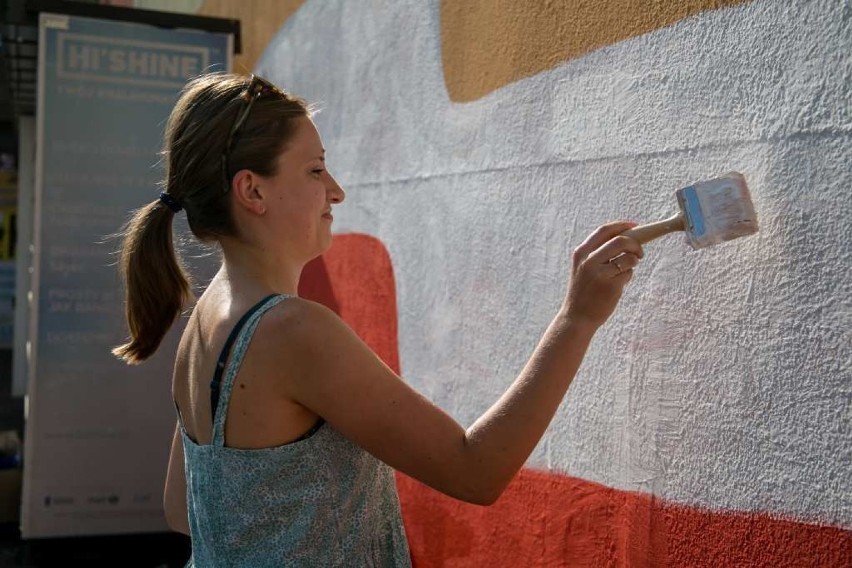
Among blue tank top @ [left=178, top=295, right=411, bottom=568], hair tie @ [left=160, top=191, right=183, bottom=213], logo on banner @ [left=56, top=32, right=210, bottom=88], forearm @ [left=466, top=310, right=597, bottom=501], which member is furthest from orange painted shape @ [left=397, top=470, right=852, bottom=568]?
logo on banner @ [left=56, top=32, right=210, bottom=88]

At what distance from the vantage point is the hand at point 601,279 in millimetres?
1671

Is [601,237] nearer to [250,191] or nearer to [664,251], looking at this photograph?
[664,251]

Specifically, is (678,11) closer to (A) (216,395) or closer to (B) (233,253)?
(B) (233,253)

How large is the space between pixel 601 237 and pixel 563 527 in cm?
91

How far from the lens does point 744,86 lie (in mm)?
1896

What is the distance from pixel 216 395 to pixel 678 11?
1175 mm

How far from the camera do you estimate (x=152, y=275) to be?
6.84 ft

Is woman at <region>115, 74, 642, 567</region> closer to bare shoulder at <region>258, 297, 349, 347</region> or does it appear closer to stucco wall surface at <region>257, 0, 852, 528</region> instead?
bare shoulder at <region>258, 297, 349, 347</region>

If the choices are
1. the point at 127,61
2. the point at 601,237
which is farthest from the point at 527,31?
the point at 127,61

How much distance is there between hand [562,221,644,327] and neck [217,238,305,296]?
1.70 feet

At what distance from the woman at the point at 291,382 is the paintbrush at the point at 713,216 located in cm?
7

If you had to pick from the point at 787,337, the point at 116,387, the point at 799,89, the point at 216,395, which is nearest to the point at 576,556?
the point at 787,337

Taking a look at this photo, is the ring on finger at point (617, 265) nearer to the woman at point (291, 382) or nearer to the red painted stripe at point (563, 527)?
the woman at point (291, 382)

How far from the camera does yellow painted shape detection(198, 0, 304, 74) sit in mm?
4586
